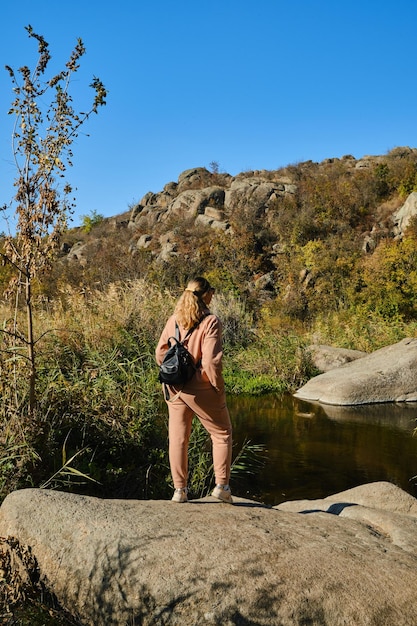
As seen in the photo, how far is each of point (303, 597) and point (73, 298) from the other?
907cm

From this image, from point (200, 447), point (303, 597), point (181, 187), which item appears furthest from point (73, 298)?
point (181, 187)

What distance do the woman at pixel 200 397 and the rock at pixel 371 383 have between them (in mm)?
7985

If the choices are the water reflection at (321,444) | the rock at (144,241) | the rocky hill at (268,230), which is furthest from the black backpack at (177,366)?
the rock at (144,241)

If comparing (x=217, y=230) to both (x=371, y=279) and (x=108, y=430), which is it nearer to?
(x=371, y=279)

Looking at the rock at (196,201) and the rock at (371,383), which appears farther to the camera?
the rock at (196,201)

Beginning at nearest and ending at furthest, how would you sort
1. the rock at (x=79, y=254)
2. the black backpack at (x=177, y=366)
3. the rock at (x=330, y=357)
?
1. the black backpack at (x=177, y=366)
2. the rock at (x=330, y=357)
3. the rock at (x=79, y=254)

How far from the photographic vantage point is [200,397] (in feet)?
15.0

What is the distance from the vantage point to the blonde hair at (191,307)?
4.61m

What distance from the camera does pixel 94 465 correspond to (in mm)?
5609

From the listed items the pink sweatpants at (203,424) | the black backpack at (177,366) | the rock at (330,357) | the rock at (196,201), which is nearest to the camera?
the black backpack at (177,366)

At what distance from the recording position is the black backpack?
4.47m

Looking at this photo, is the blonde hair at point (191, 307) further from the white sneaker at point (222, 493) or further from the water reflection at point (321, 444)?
the water reflection at point (321, 444)

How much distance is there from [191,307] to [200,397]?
653 mm

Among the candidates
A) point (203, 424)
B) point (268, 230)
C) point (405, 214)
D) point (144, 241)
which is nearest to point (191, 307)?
point (203, 424)
